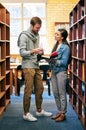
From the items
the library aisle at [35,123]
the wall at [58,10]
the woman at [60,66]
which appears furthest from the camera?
the wall at [58,10]

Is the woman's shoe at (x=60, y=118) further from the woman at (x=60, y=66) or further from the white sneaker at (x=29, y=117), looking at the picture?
the white sneaker at (x=29, y=117)

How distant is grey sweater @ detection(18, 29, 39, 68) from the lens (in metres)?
4.43

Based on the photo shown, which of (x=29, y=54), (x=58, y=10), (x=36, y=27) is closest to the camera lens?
(x=29, y=54)

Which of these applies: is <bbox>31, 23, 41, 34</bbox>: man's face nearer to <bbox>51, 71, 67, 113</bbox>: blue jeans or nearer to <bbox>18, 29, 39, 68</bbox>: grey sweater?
<bbox>18, 29, 39, 68</bbox>: grey sweater

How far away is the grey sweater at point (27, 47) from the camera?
4.43 m

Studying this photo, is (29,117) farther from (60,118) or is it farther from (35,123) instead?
(60,118)

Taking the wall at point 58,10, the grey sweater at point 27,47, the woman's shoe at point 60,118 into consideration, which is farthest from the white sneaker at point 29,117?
the wall at point 58,10

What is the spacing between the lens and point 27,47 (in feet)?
15.0

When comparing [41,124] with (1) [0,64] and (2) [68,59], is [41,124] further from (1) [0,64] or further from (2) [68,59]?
(1) [0,64]

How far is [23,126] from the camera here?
4320mm

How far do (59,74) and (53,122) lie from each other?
788 mm

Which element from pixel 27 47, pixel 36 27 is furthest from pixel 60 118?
pixel 36 27

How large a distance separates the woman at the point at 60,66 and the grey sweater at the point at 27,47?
1.02 feet

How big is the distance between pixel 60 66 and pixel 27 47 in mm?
624
